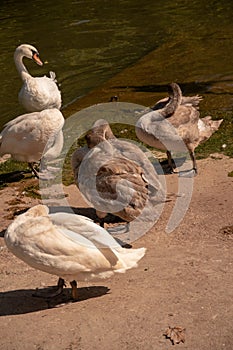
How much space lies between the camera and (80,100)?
52.5 ft

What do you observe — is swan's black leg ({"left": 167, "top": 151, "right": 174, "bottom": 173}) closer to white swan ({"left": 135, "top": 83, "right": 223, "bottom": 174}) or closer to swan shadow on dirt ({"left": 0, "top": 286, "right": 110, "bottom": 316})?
white swan ({"left": 135, "top": 83, "right": 223, "bottom": 174})

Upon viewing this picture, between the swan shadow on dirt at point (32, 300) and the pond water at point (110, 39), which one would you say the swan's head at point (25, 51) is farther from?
the swan shadow on dirt at point (32, 300)

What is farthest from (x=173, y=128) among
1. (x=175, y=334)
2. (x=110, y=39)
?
(x=110, y=39)

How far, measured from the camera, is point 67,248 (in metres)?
6.75

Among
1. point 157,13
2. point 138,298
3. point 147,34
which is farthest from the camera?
point 157,13

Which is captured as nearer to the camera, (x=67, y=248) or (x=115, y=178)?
(x=67, y=248)

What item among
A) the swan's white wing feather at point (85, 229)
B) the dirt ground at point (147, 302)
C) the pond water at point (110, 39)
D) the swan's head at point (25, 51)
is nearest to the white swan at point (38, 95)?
the swan's head at point (25, 51)

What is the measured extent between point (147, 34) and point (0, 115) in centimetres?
702

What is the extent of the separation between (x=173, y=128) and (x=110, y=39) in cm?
1130

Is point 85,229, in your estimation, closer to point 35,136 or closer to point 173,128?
point 173,128

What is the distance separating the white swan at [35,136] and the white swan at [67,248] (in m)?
3.65

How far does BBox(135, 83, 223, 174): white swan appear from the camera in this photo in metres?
10.3

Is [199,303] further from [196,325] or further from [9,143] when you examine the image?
[9,143]

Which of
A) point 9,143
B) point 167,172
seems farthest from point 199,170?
point 9,143
